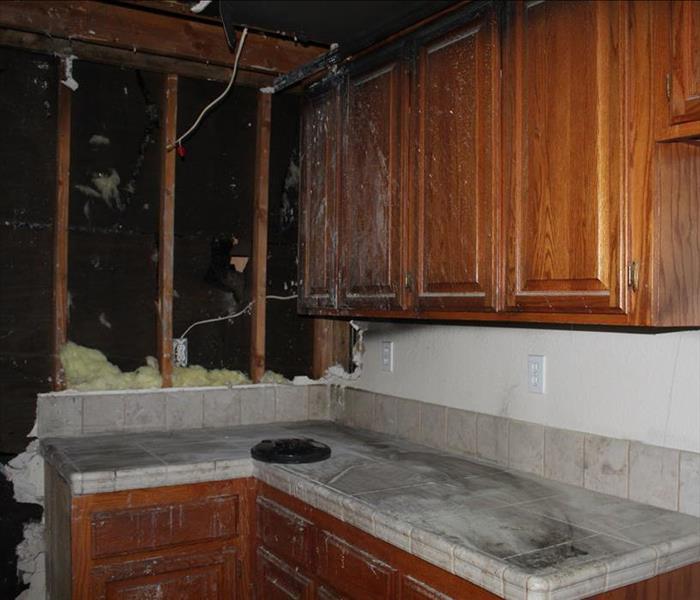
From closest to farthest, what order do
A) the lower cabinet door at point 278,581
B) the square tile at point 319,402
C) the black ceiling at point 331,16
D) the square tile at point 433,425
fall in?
the black ceiling at point 331,16 < the lower cabinet door at point 278,581 < the square tile at point 433,425 < the square tile at point 319,402

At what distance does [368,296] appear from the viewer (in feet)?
7.78

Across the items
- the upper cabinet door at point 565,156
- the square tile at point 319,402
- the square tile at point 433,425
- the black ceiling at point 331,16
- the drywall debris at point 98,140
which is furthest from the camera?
the square tile at point 319,402

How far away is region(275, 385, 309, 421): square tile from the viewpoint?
9.83 ft

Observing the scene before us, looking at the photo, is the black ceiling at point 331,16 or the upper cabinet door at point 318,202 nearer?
the black ceiling at point 331,16

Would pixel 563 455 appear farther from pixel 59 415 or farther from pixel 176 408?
pixel 59 415

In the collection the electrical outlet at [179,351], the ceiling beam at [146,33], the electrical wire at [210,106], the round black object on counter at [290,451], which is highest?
the ceiling beam at [146,33]

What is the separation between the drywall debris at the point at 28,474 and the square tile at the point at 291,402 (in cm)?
97

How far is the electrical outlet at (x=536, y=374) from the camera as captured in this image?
2.08 meters

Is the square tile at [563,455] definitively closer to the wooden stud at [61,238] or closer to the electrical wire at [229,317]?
the electrical wire at [229,317]

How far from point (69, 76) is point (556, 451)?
222 cm

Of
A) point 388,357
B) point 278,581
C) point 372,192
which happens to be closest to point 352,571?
point 278,581

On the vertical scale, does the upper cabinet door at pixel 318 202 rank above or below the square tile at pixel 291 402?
above

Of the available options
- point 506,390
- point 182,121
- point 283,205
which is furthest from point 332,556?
point 182,121

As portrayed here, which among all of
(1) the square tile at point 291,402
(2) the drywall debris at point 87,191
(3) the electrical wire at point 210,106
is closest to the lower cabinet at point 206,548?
(1) the square tile at point 291,402
